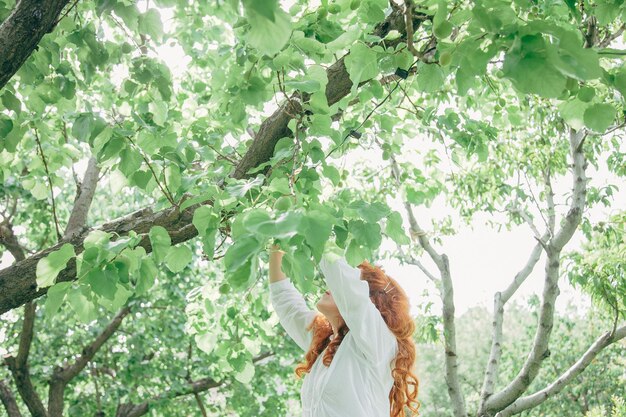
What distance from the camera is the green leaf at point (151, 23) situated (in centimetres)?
206

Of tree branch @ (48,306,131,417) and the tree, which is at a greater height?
tree branch @ (48,306,131,417)

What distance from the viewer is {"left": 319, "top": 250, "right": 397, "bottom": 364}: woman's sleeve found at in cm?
210

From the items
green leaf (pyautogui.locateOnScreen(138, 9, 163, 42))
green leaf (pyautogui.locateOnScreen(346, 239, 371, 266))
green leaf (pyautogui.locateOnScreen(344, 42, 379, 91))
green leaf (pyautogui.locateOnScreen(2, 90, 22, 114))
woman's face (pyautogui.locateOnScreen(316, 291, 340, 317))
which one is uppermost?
green leaf (pyautogui.locateOnScreen(138, 9, 163, 42))

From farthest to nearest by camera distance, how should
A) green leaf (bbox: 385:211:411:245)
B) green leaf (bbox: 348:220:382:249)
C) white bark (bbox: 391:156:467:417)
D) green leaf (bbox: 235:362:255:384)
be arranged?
white bark (bbox: 391:156:467:417) < green leaf (bbox: 235:362:255:384) < green leaf (bbox: 385:211:411:245) < green leaf (bbox: 348:220:382:249)

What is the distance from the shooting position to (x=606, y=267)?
421 centimetres

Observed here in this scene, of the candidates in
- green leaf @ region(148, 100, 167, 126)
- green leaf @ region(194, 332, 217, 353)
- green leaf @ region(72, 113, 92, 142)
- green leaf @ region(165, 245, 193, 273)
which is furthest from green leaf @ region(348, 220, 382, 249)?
green leaf @ region(194, 332, 217, 353)

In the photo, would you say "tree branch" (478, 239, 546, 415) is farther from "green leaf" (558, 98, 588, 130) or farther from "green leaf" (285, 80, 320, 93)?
"green leaf" (285, 80, 320, 93)

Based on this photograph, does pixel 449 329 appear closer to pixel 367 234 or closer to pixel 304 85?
pixel 367 234

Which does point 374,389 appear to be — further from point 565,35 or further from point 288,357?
point 288,357

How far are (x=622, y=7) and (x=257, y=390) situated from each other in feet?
23.4

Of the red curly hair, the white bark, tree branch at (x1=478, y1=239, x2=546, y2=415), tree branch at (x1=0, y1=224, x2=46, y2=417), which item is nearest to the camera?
the red curly hair

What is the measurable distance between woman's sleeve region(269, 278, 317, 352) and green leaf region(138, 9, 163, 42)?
1.43m

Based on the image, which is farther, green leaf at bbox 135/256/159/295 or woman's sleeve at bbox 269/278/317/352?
woman's sleeve at bbox 269/278/317/352

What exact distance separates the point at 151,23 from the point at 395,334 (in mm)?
1613
